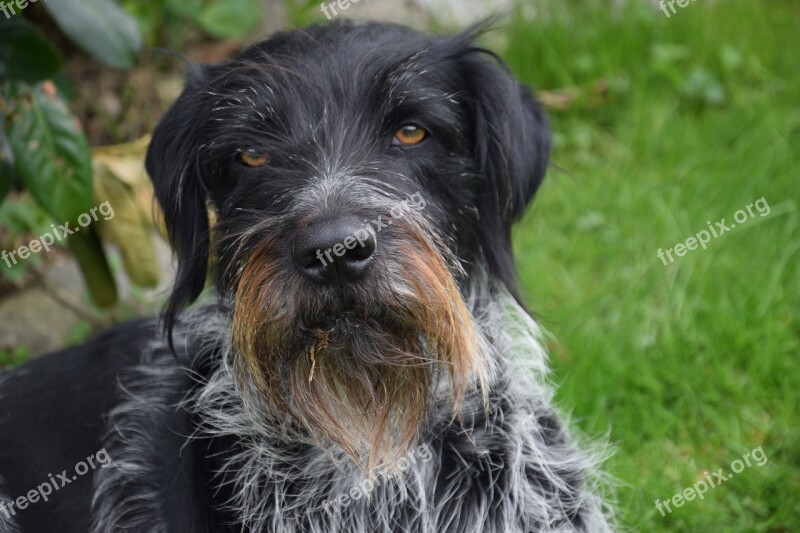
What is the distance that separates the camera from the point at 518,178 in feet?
10.6

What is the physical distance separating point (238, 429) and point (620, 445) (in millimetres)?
1948

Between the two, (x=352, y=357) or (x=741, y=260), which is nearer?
(x=352, y=357)

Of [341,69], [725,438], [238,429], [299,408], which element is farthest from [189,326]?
[725,438]

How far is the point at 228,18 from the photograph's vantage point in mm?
6438

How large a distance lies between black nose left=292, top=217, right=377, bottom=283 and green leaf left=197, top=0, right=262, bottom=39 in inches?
168

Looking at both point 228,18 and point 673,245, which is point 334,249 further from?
point 228,18

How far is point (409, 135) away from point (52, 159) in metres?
1.73

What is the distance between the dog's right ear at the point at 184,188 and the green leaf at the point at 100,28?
934 mm

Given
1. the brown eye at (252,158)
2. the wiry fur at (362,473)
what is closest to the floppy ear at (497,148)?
the wiry fur at (362,473)

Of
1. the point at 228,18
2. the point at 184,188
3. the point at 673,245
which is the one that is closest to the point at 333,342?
the point at 184,188

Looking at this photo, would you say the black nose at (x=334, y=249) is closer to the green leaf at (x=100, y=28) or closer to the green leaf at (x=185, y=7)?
the green leaf at (x=100, y=28)

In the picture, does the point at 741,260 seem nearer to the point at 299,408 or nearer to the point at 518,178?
the point at 518,178

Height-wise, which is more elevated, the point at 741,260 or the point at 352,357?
the point at 352,357

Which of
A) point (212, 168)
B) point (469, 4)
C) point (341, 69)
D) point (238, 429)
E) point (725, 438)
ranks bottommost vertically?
point (725, 438)
